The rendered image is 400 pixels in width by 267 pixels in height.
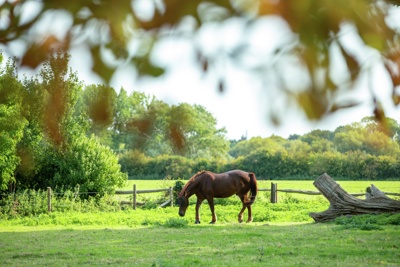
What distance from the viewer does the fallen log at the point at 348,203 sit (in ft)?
37.6

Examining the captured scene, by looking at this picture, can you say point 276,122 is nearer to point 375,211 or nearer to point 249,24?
point 249,24

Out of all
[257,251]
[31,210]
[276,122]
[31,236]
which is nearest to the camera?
[276,122]

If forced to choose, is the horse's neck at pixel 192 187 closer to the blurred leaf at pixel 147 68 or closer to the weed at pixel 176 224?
the weed at pixel 176 224

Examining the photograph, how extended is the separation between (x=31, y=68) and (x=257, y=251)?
662cm

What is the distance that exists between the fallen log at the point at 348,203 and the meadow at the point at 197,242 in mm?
442

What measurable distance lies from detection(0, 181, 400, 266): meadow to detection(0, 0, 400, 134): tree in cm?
358

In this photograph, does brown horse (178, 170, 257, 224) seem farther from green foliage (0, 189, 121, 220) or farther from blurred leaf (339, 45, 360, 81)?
blurred leaf (339, 45, 360, 81)

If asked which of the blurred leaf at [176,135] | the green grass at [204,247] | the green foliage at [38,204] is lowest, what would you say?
the green grass at [204,247]

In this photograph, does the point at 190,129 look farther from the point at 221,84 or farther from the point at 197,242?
the point at 197,242

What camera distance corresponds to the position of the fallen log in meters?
11.5

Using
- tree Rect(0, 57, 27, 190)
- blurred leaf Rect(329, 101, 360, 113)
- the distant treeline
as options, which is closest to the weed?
tree Rect(0, 57, 27, 190)

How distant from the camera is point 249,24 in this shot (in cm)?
108

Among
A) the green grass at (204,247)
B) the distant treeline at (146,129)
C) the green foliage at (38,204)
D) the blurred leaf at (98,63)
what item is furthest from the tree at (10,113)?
the green foliage at (38,204)

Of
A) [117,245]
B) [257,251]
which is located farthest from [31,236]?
[257,251]
